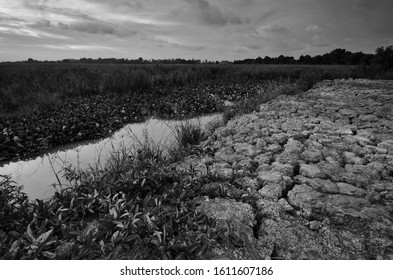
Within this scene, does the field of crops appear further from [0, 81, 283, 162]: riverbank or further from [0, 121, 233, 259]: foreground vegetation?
[0, 121, 233, 259]: foreground vegetation

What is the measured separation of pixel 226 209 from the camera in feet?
7.44

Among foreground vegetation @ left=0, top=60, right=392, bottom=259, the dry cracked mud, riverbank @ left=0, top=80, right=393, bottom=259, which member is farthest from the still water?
the dry cracked mud

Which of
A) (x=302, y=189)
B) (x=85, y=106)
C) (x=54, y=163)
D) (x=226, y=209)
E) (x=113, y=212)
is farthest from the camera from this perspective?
(x=85, y=106)

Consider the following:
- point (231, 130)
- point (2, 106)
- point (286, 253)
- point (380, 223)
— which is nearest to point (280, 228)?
point (286, 253)

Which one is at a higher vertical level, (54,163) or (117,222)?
(117,222)

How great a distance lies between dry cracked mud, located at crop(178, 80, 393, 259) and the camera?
1828 millimetres

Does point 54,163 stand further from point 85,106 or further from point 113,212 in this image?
point 85,106

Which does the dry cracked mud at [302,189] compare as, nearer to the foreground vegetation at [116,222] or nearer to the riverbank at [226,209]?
the riverbank at [226,209]

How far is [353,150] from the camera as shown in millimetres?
3475

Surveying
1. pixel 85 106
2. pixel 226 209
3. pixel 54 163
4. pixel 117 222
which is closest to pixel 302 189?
pixel 226 209

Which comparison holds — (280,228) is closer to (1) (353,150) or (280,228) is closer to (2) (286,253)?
(2) (286,253)

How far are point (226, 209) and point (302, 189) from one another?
2.93 ft

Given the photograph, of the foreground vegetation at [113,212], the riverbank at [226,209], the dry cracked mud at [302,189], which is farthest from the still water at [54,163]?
the dry cracked mud at [302,189]

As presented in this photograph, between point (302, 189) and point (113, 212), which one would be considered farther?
point (302, 189)
